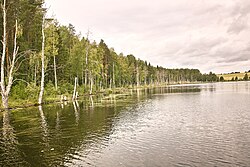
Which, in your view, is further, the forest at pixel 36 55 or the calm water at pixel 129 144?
the forest at pixel 36 55

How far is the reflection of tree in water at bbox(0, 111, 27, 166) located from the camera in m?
12.4

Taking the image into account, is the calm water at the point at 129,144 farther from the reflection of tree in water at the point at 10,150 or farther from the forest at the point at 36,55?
the forest at the point at 36,55

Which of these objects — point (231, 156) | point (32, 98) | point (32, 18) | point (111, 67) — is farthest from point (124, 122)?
point (111, 67)

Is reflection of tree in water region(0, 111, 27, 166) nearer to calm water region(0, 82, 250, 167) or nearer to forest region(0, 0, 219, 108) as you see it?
calm water region(0, 82, 250, 167)

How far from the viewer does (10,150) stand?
14656 millimetres

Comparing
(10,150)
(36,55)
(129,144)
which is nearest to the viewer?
(10,150)

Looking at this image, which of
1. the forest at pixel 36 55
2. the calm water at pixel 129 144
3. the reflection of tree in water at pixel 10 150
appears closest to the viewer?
the calm water at pixel 129 144

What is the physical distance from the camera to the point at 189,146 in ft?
47.3

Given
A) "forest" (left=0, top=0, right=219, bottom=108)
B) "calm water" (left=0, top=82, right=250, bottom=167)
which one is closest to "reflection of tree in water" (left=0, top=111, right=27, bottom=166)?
"calm water" (left=0, top=82, right=250, bottom=167)

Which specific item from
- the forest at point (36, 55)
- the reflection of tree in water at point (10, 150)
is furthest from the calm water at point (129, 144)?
the forest at point (36, 55)

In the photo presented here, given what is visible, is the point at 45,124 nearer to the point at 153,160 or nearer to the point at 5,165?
the point at 5,165

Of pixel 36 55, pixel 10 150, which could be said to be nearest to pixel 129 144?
pixel 10 150

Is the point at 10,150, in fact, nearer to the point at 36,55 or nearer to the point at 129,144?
the point at 129,144

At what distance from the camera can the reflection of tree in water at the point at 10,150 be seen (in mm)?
12435
